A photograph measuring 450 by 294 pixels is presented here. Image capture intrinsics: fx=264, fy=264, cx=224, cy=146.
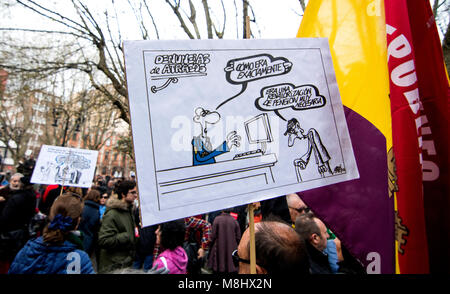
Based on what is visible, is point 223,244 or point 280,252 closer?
point 280,252

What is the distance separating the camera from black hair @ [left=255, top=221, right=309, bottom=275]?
4.70 feet

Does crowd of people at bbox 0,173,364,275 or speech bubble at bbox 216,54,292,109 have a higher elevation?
speech bubble at bbox 216,54,292,109

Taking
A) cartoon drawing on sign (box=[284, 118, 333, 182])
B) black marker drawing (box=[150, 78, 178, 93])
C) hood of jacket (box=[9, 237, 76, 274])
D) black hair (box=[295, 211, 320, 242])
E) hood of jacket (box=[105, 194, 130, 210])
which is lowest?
black hair (box=[295, 211, 320, 242])

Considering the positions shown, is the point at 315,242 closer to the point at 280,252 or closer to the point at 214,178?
the point at 280,252

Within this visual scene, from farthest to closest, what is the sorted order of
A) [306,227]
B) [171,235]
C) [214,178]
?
[171,235] < [306,227] < [214,178]

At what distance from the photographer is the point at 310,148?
4.79ft

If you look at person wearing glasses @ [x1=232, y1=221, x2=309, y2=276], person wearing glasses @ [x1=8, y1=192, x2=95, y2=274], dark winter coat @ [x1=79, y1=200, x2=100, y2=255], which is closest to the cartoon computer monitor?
person wearing glasses @ [x1=232, y1=221, x2=309, y2=276]

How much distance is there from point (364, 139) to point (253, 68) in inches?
34.0

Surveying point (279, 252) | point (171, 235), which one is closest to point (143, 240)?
point (171, 235)

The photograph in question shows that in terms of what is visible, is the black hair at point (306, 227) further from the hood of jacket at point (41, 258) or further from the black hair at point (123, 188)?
the black hair at point (123, 188)

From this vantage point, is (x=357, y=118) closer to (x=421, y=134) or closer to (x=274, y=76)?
(x=421, y=134)

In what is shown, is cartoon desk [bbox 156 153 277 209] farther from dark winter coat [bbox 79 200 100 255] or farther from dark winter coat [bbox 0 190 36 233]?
dark winter coat [bbox 0 190 36 233]

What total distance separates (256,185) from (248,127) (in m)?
0.30

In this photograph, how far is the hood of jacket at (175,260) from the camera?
2.46 m
